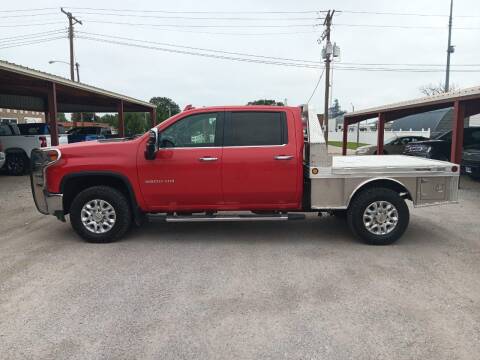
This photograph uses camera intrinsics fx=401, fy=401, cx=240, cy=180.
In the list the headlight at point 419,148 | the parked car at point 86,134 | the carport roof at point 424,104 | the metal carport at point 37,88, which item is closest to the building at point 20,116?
the metal carport at point 37,88

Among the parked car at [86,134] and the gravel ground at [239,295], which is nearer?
the gravel ground at [239,295]

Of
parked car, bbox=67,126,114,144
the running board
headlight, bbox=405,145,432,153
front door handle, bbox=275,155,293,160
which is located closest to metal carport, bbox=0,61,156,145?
parked car, bbox=67,126,114,144

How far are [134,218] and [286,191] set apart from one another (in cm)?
227

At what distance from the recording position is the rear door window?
18.8 feet

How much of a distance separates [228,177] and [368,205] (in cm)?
202

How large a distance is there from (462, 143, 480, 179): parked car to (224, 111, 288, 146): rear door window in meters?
9.28

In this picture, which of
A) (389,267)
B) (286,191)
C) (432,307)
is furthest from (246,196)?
(432,307)

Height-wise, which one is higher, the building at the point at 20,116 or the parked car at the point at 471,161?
the building at the point at 20,116

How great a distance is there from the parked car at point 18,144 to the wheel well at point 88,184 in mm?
9233

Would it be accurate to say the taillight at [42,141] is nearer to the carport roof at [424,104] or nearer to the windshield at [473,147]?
the carport roof at [424,104]

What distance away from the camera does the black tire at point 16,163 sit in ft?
47.0

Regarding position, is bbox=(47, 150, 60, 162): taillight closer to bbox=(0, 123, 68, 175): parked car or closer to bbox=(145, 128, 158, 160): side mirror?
bbox=(145, 128, 158, 160): side mirror

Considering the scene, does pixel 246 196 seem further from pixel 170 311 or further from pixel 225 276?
A: pixel 170 311

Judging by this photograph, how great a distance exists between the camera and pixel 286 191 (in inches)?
226
